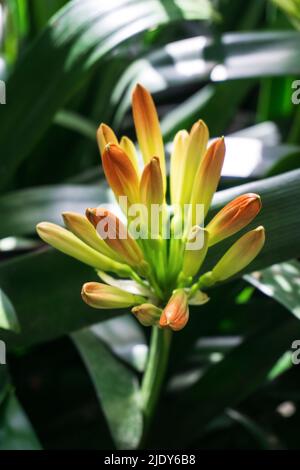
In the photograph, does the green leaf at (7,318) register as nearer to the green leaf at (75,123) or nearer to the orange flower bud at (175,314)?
the orange flower bud at (175,314)

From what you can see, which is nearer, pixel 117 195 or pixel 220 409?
pixel 117 195

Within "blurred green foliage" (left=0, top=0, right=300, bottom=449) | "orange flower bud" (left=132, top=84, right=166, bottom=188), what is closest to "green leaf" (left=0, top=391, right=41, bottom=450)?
"blurred green foliage" (left=0, top=0, right=300, bottom=449)

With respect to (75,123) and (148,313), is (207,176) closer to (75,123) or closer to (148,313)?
(148,313)

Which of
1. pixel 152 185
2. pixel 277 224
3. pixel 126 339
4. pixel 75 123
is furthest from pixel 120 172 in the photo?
pixel 75 123

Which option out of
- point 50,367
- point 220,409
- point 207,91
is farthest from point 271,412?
point 207,91
